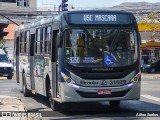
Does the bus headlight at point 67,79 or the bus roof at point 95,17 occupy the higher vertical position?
the bus roof at point 95,17

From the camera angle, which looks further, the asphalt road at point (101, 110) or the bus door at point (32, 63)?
the bus door at point (32, 63)

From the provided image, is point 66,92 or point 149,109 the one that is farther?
point 149,109

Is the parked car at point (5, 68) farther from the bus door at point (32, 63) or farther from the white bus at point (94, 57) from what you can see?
the white bus at point (94, 57)

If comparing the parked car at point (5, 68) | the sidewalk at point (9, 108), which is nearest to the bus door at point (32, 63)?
the sidewalk at point (9, 108)

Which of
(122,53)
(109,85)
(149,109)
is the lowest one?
(149,109)

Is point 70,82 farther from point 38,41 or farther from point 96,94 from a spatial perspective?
point 38,41

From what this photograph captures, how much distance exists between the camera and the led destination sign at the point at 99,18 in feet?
43.3

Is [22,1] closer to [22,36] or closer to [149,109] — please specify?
[22,36]

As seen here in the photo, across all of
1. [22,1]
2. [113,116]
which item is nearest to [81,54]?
[113,116]

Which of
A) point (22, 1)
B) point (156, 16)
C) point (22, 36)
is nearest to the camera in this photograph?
point (22, 36)

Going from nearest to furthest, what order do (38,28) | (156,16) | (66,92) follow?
(66,92) < (38,28) < (156,16)

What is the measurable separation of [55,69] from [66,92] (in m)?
1.17

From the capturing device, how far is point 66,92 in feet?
42.0

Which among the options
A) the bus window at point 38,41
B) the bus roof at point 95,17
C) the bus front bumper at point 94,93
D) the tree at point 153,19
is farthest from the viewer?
the tree at point 153,19
